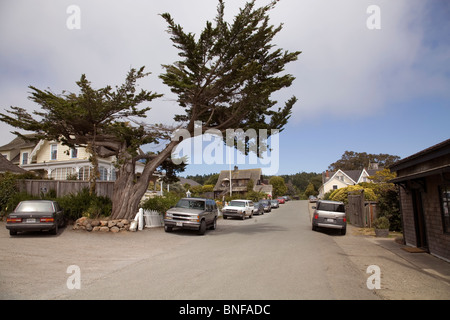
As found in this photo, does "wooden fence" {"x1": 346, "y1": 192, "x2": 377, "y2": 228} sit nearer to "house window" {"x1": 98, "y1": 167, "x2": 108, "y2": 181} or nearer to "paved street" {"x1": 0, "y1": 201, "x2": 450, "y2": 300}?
"paved street" {"x1": 0, "y1": 201, "x2": 450, "y2": 300}

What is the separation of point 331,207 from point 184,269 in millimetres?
11595

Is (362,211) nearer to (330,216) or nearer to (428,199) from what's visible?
(330,216)

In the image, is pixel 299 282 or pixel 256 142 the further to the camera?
pixel 256 142

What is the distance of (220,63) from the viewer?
14.6m

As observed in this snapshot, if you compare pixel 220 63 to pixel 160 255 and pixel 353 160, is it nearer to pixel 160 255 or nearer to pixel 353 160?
pixel 160 255

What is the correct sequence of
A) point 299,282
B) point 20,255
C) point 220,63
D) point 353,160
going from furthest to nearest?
point 353,160
point 220,63
point 20,255
point 299,282

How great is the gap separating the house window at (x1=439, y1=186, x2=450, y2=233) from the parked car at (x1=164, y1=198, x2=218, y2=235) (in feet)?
31.6

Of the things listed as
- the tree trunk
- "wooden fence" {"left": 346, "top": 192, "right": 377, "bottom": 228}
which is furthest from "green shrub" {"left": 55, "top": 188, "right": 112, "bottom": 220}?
"wooden fence" {"left": 346, "top": 192, "right": 377, "bottom": 228}

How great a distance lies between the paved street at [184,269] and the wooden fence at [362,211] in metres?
7.07

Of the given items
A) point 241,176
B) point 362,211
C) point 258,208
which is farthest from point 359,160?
point 362,211

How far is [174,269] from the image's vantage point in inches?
293

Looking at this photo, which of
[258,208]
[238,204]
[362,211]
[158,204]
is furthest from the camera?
[258,208]

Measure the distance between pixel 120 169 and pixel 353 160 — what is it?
82018mm
